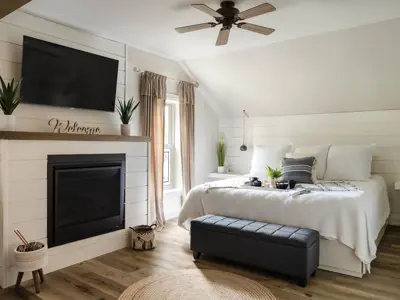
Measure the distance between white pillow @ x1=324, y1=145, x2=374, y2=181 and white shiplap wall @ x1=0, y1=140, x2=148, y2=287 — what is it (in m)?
2.70

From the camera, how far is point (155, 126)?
432 centimetres

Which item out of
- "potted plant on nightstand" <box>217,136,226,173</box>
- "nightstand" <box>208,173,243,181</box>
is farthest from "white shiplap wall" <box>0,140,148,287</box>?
"potted plant on nightstand" <box>217,136,226,173</box>

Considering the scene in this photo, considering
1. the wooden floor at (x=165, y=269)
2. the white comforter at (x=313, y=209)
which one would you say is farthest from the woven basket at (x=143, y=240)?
the white comforter at (x=313, y=209)

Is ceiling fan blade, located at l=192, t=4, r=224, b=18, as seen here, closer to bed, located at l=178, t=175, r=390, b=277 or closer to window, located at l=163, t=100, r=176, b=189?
bed, located at l=178, t=175, r=390, b=277

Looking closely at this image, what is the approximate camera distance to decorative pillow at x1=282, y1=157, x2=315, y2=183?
3.69 m

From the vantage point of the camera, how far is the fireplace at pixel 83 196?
2.92m

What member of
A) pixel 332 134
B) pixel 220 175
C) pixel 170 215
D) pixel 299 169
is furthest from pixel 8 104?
pixel 332 134

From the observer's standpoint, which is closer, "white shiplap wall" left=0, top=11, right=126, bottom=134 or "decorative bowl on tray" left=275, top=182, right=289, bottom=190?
"white shiplap wall" left=0, top=11, right=126, bottom=134

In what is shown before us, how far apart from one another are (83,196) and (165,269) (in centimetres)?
109

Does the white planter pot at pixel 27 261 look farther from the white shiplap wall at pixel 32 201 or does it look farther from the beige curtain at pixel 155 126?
the beige curtain at pixel 155 126

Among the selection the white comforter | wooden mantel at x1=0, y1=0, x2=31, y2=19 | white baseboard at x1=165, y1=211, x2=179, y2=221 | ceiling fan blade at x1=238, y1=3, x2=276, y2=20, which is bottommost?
white baseboard at x1=165, y1=211, x2=179, y2=221

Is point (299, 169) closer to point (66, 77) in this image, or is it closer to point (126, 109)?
point (126, 109)

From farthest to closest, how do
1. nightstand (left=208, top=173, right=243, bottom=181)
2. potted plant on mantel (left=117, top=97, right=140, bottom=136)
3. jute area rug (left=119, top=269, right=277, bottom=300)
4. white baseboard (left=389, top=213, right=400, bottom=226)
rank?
nightstand (left=208, top=173, right=243, bottom=181)
white baseboard (left=389, top=213, right=400, bottom=226)
potted plant on mantel (left=117, top=97, right=140, bottom=136)
jute area rug (left=119, top=269, right=277, bottom=300)

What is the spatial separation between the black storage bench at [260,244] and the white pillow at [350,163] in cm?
155
